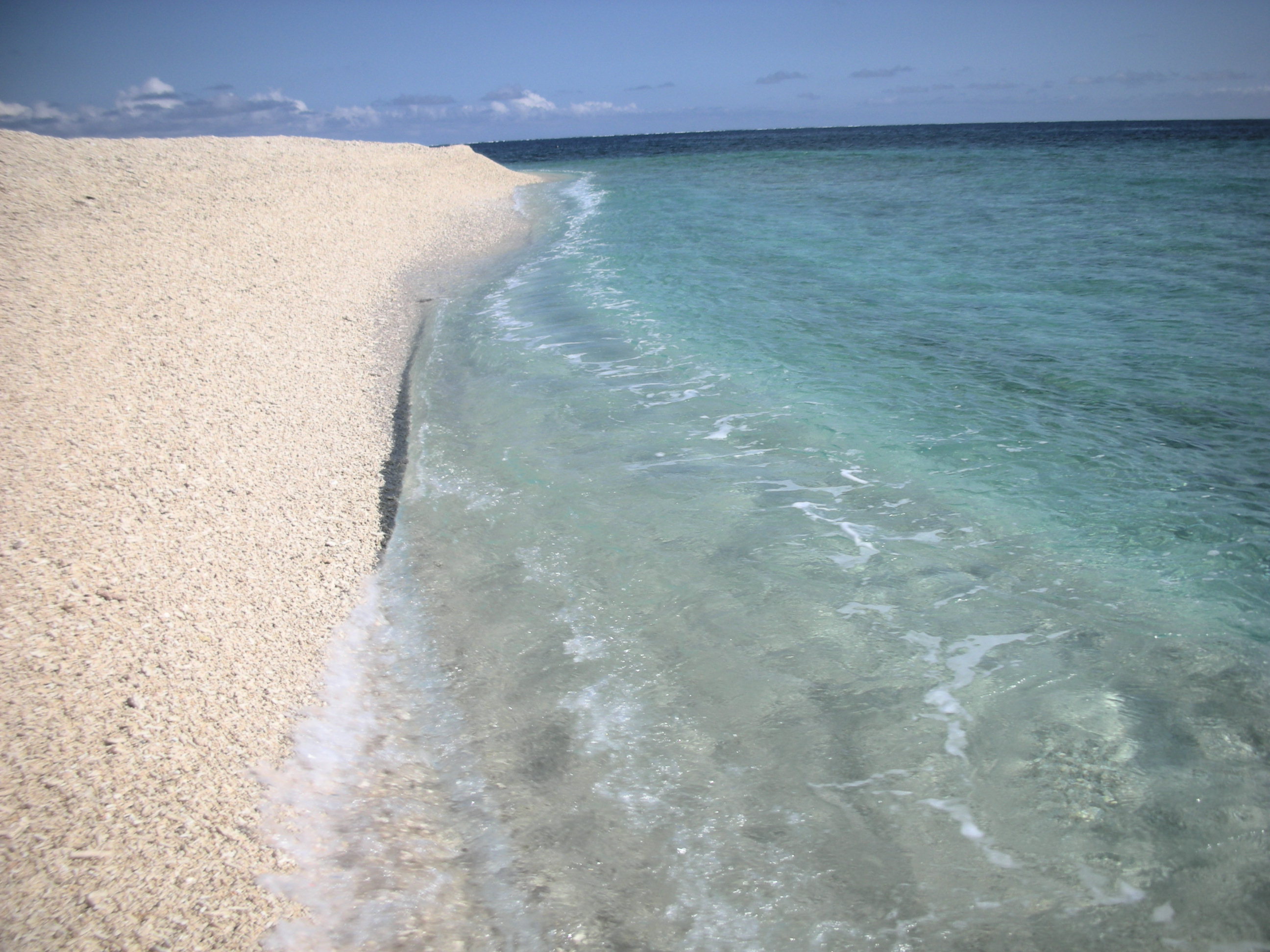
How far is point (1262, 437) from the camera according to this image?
5.96 meters

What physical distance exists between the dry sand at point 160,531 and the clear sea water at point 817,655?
33 centimetres

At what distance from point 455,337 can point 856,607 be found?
7.49 metres

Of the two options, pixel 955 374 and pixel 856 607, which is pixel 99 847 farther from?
pixel 955 374

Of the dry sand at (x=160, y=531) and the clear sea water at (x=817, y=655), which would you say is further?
the clear sea water at (x=817, y=655)

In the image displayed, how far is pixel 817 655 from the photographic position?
3756mm

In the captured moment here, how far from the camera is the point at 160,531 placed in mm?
4074

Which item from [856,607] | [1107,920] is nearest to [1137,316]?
[856,607]

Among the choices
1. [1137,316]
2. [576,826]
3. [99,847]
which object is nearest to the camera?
[99,847]

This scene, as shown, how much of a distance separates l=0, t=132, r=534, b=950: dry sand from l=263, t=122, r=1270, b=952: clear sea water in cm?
33

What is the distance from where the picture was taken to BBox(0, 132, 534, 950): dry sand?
7.86 feet

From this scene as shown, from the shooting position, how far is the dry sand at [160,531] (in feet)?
7.86

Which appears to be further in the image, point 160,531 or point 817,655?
point 160,531

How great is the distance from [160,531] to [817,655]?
4040mm

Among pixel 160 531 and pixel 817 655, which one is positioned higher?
pixel 160 531
